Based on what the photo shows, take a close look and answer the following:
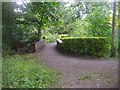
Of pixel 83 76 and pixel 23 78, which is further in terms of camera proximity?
pixel 83 76

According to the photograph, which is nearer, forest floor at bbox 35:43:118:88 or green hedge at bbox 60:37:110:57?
forest floor at bbox 35:43:118:88

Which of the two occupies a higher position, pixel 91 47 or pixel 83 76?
pixel 91 47

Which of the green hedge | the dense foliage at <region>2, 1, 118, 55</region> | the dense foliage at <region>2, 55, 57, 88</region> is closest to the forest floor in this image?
the dense foliage at <region>2, 55, 57, 88</region>

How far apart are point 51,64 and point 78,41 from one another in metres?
3.08

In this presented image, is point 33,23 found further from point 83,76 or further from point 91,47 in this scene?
point 83,76

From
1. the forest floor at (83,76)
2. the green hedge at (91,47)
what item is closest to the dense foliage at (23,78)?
the forest floor at (83,76)

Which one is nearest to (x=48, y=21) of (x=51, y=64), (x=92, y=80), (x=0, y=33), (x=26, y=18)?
(x=26, y=18)

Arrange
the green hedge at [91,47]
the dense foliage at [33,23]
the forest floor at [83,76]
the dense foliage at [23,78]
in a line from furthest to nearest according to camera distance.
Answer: the green hedge at [91,47], the dense foliage at [33,23], the forest floor at [83,76], the dense foliage at [23,78]

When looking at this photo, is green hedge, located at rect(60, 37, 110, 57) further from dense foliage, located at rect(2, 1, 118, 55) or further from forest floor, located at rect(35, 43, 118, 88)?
forest floor, located at rect(35, 43, 118, 88)

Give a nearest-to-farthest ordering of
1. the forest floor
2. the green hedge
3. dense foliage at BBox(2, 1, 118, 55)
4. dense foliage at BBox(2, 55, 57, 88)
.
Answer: dense foliage at BBox(2, 55, 57, 88) < the forest floor < dense foliage at BBox(2, 1, 118, 55) < the green hedge

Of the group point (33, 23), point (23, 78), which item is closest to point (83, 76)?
point (23, 78)

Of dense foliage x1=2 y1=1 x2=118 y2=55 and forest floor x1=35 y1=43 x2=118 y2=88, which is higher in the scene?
dense foliage x1=2 y1=1 x2=118 y2=55

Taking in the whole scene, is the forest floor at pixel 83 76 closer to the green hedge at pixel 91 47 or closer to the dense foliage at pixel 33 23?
the green hedge at pixel 91 47

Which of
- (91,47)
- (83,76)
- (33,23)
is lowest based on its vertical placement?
(83,76)
